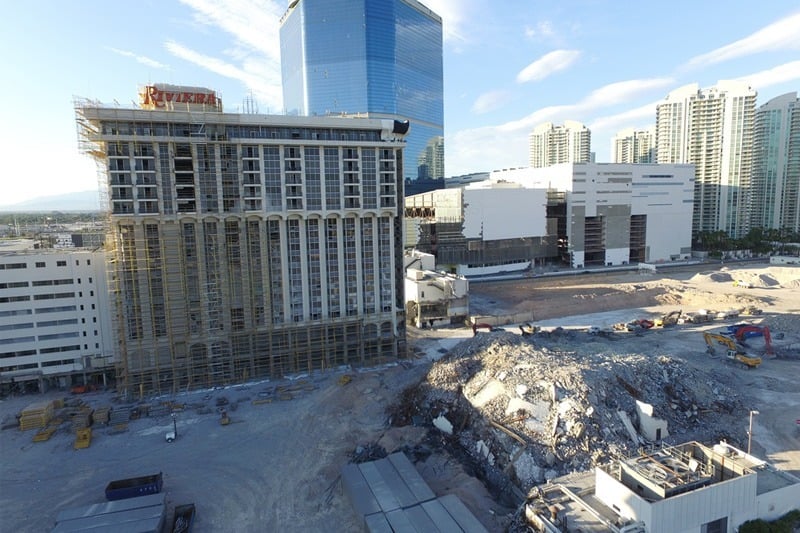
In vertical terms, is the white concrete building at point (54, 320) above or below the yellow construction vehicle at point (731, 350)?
above

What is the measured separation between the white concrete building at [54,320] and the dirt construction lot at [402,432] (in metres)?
2.27

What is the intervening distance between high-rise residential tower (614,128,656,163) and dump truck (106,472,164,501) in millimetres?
167730

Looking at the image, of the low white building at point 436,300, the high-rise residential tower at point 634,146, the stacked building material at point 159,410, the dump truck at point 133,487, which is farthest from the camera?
the high-rise residential tower at point 634,146

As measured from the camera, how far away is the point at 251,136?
38.4m

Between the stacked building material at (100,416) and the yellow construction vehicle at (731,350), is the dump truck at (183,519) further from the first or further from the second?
the yellow construction vehicle at (731,350)

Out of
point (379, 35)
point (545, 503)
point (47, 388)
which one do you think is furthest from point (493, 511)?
point (379, 35)

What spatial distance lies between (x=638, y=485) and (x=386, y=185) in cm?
3081

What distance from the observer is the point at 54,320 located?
37.9 meters

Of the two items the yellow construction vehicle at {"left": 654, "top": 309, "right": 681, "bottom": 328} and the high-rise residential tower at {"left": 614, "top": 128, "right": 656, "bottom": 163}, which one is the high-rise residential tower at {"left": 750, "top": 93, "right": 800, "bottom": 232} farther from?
the yellow construction vehicle at {"left": 654, "top": 309, "right": 681, "bottom": 328}

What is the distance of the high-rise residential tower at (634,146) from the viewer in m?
158

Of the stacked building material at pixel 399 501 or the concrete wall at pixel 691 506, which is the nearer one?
the concrete wall at pixel 691 506

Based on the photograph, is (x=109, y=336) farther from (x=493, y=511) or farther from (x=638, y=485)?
(x=638, y=485)

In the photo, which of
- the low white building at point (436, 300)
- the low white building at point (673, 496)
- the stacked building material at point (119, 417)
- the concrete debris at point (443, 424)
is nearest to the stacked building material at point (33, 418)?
the stacked building material at point (119, 417)

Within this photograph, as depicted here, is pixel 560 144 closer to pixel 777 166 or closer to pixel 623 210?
pixel 777 166
